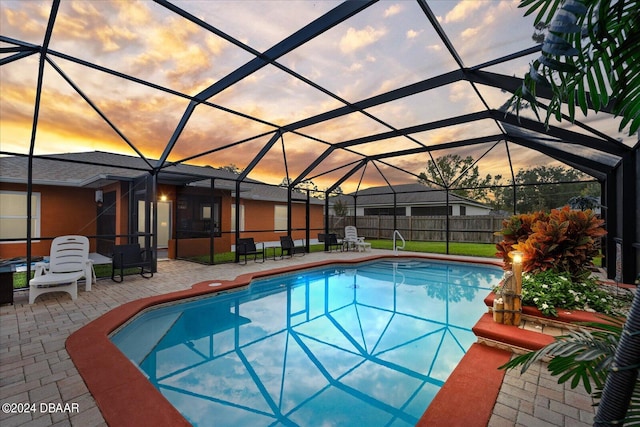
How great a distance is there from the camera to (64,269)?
558 centimetres

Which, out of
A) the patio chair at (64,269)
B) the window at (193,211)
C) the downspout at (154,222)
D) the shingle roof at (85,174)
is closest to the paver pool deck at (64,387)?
the patio chair at (64,269)

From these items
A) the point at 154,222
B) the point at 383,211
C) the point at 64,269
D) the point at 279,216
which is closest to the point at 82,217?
the point at 154,222

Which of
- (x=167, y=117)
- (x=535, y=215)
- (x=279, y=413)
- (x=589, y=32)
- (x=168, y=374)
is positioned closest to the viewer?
(x=589, y=32)

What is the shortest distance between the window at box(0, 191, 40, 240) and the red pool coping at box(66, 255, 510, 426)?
8587 mm

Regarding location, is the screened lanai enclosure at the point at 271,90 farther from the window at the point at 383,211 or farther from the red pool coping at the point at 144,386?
the window at the point at 383,211

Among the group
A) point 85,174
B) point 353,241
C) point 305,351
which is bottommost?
point 305,351

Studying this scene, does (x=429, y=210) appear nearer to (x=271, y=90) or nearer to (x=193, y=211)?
(x=193, y=211)

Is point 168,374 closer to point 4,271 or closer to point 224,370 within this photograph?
point 224,370

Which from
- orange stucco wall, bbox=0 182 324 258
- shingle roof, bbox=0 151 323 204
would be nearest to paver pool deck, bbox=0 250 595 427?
shingle roof, bbox=0 151 323 204

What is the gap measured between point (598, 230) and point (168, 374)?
579 centimetres

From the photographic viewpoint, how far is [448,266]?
33.4 feet

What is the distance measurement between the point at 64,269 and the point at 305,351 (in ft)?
16.8

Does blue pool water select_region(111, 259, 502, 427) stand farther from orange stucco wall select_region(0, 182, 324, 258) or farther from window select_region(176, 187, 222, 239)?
window select_region(176, 187, 222, 239)

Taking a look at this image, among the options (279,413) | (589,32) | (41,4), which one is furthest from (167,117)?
(589,32)
